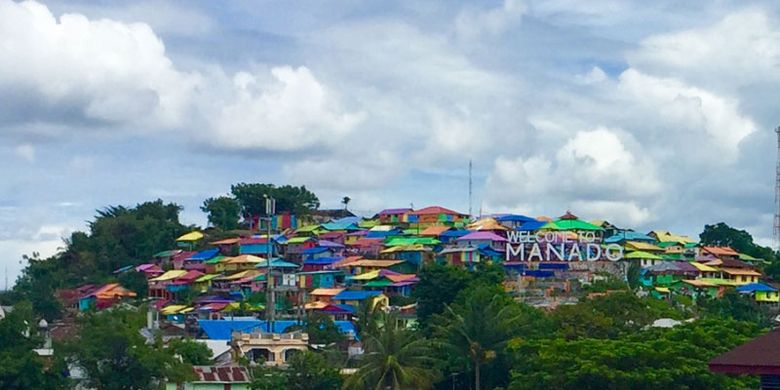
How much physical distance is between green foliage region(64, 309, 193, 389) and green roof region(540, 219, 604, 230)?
4104cm

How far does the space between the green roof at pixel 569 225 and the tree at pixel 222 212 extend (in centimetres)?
Result: 2808

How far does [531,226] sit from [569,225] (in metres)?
4.40

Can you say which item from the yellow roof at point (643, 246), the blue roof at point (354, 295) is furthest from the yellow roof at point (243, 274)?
the yellow roof at point (643, 246)

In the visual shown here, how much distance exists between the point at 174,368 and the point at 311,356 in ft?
19.9

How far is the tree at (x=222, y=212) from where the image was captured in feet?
318

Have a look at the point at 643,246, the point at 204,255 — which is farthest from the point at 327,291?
the point at 643,246

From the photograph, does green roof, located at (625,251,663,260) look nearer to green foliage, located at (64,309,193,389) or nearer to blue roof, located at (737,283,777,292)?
blue roof, located at (737,283,777,292)

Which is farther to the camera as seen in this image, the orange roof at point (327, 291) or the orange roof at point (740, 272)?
the orange roof at point (740, 272)

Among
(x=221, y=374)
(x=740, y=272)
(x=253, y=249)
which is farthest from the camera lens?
(x=253, y=249)

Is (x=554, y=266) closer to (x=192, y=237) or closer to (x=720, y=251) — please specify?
(x=720, y=251)

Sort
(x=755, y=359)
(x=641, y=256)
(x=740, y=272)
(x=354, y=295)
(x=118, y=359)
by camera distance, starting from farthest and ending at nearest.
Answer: (x=740, y=272), (x=641, y=256), (x=354, y=295), (x=118, y=359), (x=755, y=359)

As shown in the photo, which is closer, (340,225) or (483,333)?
(483,333)

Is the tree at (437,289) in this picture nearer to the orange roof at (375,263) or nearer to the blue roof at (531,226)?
the orange roof at (375,263)

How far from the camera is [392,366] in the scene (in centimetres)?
4384
